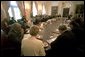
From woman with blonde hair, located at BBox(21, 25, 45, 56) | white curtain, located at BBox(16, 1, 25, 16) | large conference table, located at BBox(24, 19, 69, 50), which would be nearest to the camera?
white curtain, located at BBox(16, 1, 25, 16)

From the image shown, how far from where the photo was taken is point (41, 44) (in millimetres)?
1831

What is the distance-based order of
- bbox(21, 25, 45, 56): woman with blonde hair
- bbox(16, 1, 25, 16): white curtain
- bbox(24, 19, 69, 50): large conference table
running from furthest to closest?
bbox(24, 19, 69, 50): large conference table
bbox(21, 25, 45, 56): woman with blonde hair
bbox(16, 1, 25, 16): white curtain

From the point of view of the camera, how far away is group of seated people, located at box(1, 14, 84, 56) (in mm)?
1712

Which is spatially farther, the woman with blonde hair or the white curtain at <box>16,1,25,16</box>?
the woman with blonde hair

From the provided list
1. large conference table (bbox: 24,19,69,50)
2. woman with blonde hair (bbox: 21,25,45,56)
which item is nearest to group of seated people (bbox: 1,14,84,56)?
woman with blonde hair (bbox: 21,25,45,56)

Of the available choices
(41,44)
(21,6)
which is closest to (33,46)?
(41,44)

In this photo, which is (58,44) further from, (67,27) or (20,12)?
(20,12)

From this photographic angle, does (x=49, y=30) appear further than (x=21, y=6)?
Yes

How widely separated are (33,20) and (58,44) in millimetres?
476

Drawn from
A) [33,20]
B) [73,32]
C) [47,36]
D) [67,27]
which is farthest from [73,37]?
[47,36]

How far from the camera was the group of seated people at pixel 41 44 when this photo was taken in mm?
1712

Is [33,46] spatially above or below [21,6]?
below

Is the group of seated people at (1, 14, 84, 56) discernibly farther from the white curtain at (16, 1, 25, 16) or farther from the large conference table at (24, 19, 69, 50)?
the large conference table at (24, 19, 69, 50)

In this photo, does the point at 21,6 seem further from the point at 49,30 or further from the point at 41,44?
the point at 49,30
